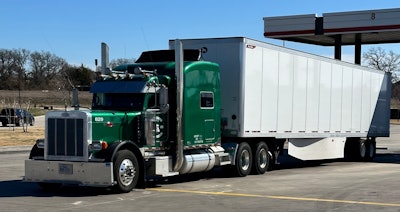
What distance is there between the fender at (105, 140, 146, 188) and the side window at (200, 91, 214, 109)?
2640mm

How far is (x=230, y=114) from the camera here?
15969mm

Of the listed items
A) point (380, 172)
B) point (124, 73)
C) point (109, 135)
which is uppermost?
point (124, 73)

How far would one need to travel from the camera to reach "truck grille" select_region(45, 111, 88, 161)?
12109mm

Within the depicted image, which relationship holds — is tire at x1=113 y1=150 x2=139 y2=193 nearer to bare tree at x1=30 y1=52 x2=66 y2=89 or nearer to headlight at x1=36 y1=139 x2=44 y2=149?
headlight at x1=36 y1=139 x2=44 y2=149

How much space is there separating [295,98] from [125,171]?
25.8 ft

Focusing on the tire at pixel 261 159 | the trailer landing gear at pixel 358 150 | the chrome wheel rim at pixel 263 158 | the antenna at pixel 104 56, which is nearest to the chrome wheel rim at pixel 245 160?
the tire at pixel 261 159

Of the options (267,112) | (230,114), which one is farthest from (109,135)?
(267,112)

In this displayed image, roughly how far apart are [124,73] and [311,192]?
5157 mm

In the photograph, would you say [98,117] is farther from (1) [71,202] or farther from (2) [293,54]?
(2) [293,54]

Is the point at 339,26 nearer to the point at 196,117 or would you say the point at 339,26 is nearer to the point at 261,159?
the point at 261,159

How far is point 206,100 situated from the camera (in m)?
14.9

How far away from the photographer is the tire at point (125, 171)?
12055 mm

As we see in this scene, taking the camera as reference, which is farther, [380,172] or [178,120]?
[380,172]

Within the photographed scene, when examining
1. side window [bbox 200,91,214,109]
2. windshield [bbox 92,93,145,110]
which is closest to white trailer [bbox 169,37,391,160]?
side window [bbox 200,91,214,109]
